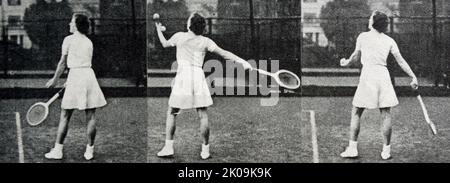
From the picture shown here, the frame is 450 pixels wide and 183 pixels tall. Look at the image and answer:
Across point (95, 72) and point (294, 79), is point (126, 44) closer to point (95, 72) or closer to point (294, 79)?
point (95, 72)

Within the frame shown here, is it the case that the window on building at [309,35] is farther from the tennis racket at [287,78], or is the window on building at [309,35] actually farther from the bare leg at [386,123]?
the bare leg at [386,123]

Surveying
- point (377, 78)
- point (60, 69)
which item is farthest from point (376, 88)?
point (60, 69)

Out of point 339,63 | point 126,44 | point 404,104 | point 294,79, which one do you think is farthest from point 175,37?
point 404,104

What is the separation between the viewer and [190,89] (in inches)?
175

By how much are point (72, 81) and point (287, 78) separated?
1918mm

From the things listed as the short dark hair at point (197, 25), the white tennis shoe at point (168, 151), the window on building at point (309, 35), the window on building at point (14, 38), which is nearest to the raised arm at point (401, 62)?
the window on building at point (309, 35)

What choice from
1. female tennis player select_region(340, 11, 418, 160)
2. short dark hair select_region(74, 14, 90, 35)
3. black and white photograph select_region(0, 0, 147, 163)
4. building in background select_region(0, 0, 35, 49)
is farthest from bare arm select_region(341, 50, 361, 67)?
building in background select_region(0, 0, 35, 49)

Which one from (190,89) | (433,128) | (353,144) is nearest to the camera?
(190,89)

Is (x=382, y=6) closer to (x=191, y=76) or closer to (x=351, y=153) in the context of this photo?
(x=351, y=153)

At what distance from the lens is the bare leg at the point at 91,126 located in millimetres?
4547
